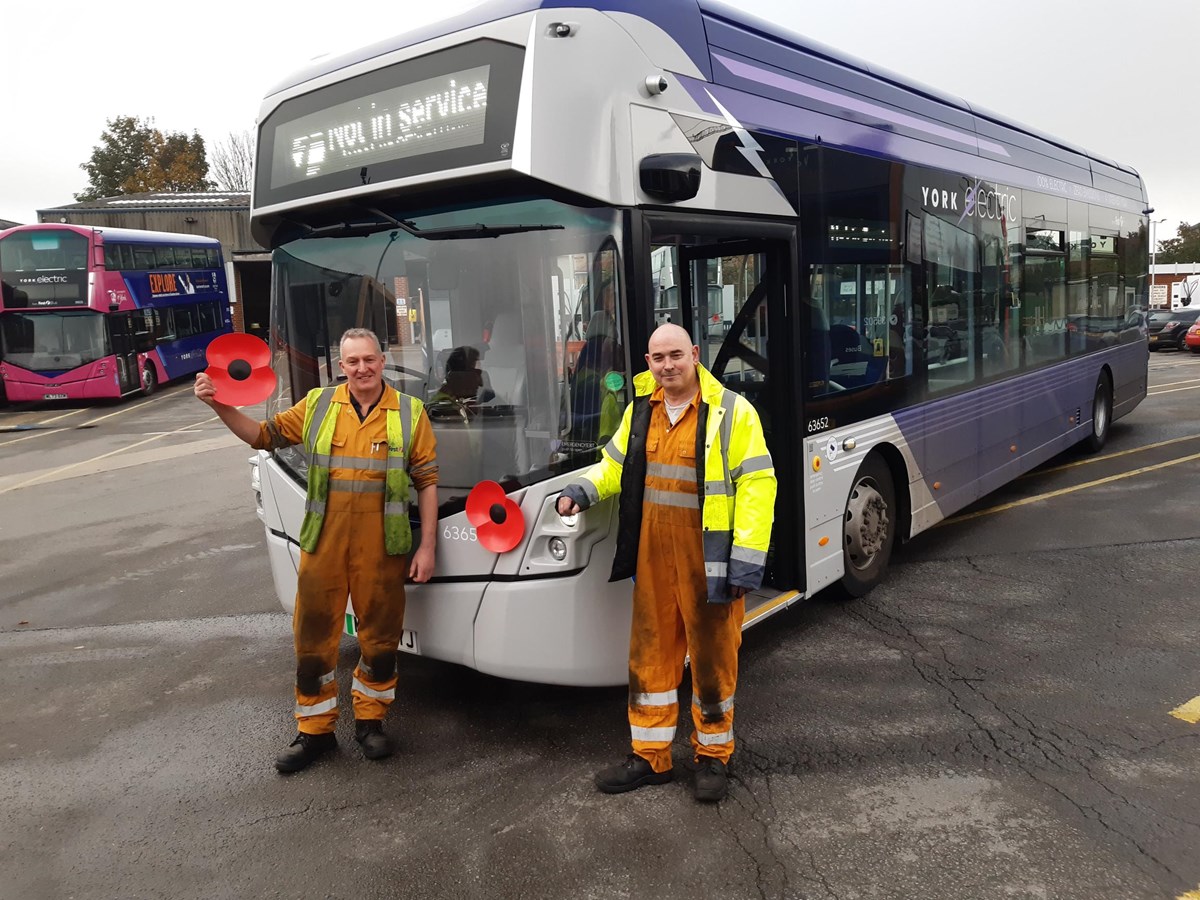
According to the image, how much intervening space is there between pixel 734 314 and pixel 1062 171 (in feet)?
18.7

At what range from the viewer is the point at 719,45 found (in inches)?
177

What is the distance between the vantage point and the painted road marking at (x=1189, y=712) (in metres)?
4.16

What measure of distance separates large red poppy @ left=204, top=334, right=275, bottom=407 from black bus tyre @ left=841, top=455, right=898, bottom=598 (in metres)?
3.31

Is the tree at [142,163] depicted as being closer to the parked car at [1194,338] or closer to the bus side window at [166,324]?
the bus side window at [166,324]

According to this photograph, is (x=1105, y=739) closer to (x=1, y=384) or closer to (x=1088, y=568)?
(x=1088, y=568)

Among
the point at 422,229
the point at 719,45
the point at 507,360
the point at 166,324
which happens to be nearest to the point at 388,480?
the point at 507,360

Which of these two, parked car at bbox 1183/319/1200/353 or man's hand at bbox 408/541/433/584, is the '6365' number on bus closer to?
man's hand at bbox 408/541/433/584

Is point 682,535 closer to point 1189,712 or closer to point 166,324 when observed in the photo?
point 1189,712

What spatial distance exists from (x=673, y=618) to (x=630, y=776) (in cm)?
66

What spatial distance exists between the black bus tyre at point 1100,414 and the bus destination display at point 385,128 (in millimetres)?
8789

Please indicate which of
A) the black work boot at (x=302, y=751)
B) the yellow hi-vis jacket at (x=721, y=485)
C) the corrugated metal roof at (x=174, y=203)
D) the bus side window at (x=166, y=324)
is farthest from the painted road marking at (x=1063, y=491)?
the corrugated metal roof at (x=174, y=203)

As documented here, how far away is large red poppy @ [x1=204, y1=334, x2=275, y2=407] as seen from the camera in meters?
3.86

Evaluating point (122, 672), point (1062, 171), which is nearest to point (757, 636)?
point (122, 672)

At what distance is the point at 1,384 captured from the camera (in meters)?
22.9
